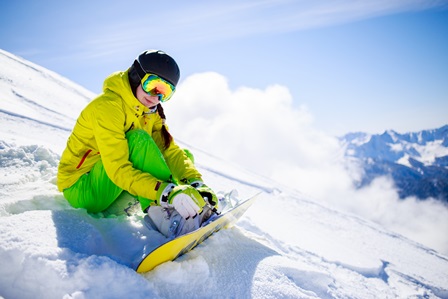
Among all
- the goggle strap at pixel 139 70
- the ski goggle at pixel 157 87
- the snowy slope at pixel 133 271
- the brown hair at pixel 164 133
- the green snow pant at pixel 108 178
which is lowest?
the snowy slope at pixel 133 271

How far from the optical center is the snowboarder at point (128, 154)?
7.95 ft

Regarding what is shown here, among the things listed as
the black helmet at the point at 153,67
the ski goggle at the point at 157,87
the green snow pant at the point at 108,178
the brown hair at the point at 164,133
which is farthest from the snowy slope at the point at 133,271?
the black helmet at the point at 153,67

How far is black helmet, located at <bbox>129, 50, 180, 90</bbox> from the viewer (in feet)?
8.70

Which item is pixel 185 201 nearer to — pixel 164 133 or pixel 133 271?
pixel 133 271

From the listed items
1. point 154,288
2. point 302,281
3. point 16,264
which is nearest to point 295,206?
point 302,281

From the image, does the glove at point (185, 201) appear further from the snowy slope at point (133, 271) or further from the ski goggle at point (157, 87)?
the ski goggle at point (157, 87)

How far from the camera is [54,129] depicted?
721cm

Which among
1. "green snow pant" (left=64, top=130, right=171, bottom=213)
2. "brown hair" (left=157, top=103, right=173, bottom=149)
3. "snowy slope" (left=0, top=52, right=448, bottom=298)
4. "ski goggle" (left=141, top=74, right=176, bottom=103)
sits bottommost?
"snowy slope" (left=0, top=52, right=448, bottom=298)

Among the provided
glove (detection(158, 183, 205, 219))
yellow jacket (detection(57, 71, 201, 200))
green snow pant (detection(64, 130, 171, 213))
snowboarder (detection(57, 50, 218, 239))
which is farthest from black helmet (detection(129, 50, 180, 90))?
glove (detection(158, 183, 205, 219))

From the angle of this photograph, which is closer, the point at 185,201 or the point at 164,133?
the point at 185,201

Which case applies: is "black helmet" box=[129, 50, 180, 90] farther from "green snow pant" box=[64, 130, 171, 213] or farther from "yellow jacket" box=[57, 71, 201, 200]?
"green snow pant" box=[64, 130, 171, 213]

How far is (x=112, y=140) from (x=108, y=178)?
43 centimetres

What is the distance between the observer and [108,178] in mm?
2666

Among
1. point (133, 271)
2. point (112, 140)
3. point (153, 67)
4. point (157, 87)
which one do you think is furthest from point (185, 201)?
point (153, 67)
